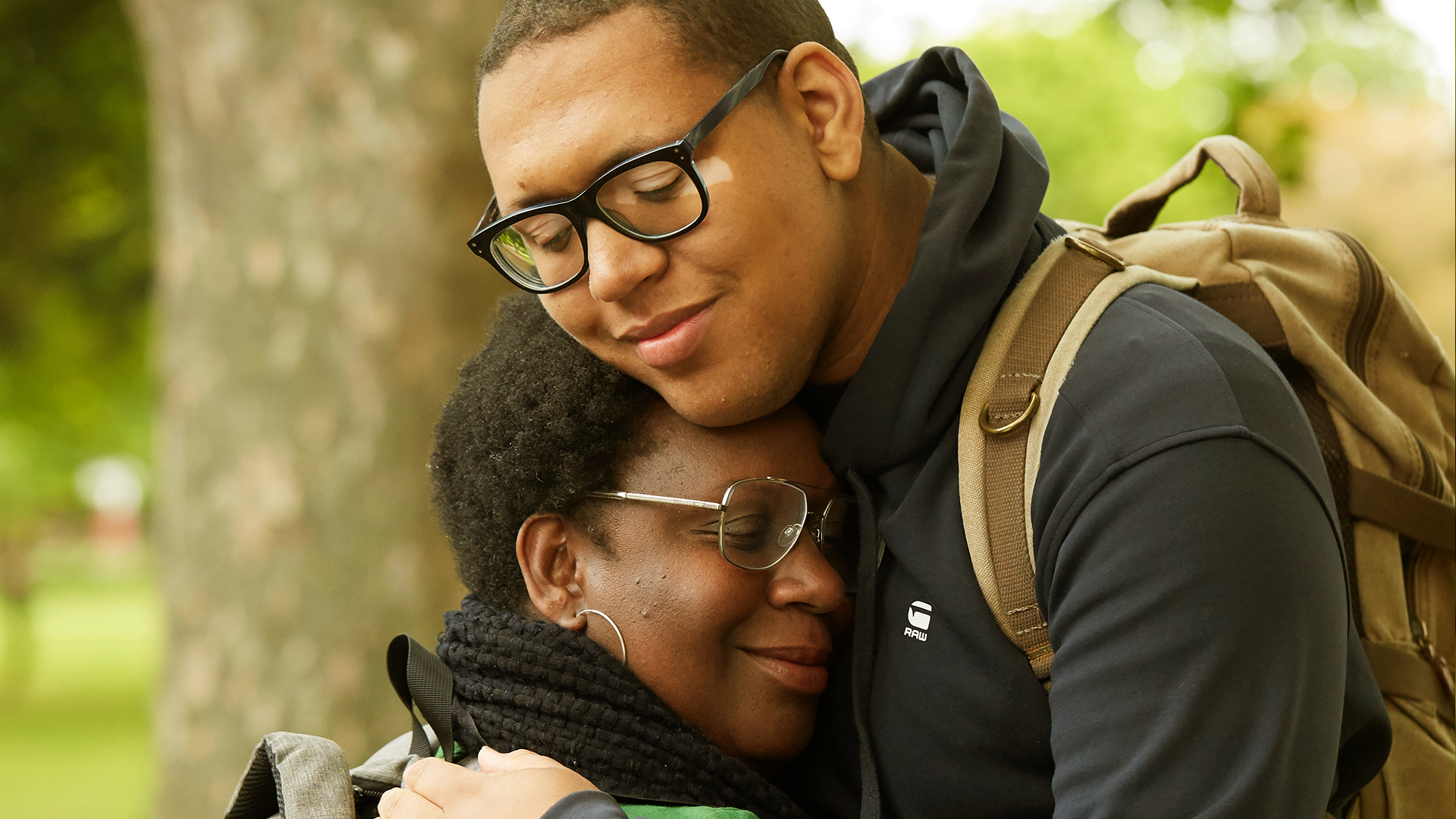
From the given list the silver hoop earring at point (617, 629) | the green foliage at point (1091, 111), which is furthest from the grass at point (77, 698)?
the green foliage at point (1091, 111)

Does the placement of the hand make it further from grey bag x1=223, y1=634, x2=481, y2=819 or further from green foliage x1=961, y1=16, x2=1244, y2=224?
green foliage x1=961, y1=16, x2=1244, y2=224

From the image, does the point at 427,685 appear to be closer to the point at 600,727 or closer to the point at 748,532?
the point at 600,727

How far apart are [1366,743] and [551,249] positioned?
1610 millimetres

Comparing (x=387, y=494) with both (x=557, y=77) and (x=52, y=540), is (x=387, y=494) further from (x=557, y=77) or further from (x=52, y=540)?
(x=52, y=540)

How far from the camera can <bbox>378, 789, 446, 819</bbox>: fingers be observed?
216cm

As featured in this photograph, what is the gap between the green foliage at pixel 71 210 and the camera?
983 cm

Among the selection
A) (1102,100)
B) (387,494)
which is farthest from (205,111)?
(1102,100)

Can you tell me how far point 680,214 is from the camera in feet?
6.66

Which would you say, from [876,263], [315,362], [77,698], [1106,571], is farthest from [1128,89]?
[77,698]

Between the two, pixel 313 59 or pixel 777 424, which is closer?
pixel 777 424

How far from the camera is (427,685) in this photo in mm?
2465

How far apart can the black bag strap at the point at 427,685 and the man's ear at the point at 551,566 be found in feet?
0.78

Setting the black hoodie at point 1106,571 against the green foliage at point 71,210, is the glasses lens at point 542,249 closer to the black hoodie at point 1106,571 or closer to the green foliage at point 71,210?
the black hoodie at point 1106,571

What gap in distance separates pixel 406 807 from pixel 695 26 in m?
1.42
